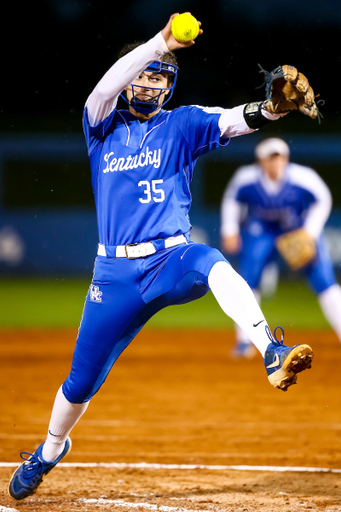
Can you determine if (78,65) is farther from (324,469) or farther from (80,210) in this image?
(324,469)

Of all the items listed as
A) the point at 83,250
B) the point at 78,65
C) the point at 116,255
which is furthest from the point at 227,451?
the point at 78,65

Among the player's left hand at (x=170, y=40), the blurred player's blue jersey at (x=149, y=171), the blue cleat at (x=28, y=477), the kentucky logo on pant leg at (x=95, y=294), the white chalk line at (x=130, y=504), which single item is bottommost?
the white chalk line at (x=130, y=504)

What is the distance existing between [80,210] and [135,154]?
14.5 meters

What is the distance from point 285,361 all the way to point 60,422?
58.5 inches

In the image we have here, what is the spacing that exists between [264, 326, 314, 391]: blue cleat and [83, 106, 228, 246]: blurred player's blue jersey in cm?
85

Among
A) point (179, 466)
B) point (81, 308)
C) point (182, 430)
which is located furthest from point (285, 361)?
point (81, 308)

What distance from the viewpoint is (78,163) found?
60.1 ft

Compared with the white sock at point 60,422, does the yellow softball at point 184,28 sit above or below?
above

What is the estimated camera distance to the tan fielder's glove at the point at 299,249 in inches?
260

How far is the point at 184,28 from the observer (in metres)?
2.88

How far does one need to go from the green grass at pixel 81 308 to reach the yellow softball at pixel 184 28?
7.48 m

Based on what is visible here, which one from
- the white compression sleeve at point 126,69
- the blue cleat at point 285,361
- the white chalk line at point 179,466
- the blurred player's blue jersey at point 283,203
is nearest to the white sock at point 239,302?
Result: the blue cleat at point 285,361

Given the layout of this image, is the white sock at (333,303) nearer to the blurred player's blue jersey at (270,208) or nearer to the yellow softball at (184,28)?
the blurred player's blue jersey at (270,208)

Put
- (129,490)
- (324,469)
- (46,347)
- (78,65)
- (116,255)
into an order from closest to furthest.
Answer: (116,255) → (129,490) → (324,469) → (46,347) → (78,65)
